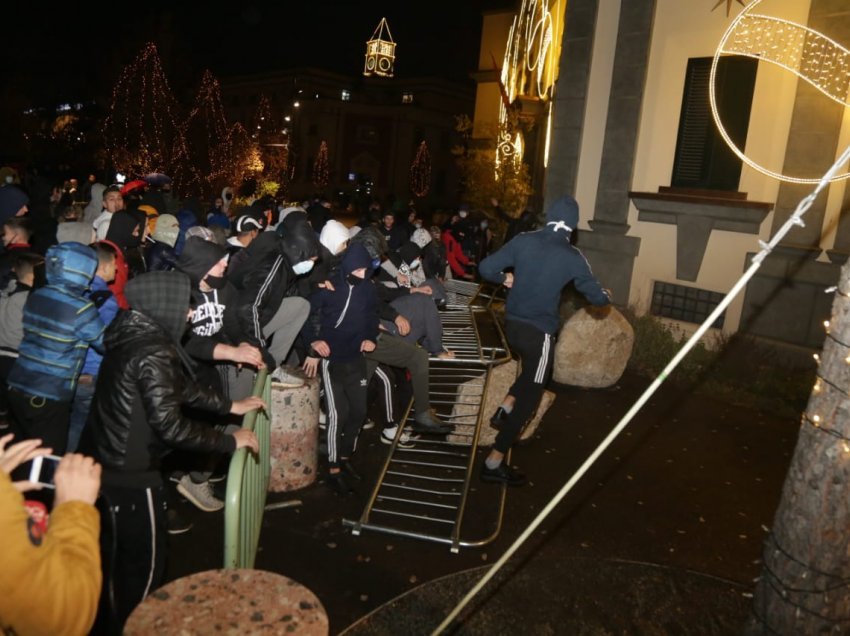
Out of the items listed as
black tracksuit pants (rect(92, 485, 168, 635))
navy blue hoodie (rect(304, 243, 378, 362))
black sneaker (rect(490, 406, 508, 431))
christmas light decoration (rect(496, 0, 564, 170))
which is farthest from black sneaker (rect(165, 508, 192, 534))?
christmas light decoration (rect(496, 0, 564, 170))

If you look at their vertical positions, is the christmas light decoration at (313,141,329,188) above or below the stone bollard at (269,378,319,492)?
above

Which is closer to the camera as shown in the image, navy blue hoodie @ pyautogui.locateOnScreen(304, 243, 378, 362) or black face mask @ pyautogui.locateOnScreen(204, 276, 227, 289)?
black face mask @ pyautogui.locateOnScreen(204, 276, 227, 289)

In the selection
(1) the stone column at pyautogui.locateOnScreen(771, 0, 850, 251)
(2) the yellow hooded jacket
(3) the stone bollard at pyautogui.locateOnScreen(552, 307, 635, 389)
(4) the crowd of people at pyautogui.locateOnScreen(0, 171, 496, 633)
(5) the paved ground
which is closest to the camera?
(2) the yellow hooded jacket

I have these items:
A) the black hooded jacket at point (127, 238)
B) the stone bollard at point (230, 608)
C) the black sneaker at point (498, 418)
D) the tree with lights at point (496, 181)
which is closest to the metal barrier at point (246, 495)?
the stone bollard at point (230, 608)

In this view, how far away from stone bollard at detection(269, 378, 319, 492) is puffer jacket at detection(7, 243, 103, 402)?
1.56 meters

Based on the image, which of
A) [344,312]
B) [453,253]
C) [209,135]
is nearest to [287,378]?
[344,312]

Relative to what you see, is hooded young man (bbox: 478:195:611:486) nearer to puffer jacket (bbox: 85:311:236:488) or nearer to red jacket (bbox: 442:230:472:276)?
puffer jacket (bbox: 85:311:236:488)

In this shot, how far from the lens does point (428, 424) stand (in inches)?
267

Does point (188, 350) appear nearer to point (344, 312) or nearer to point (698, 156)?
point (344, 312)

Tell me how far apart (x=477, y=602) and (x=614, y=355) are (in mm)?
5886

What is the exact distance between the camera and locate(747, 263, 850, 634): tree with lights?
3016 millimetres

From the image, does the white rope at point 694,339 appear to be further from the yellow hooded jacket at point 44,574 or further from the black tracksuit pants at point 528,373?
the black tracksuit pants at point 528,373

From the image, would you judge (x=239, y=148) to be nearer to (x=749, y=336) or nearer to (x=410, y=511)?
(x=749, y=336)

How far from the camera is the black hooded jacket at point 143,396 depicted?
3.27 metres
